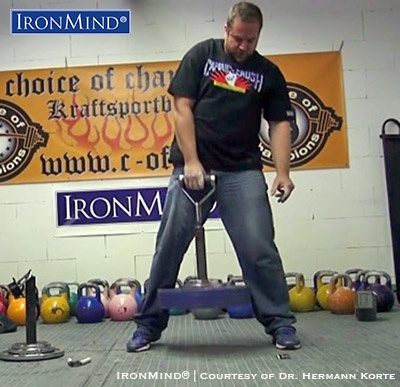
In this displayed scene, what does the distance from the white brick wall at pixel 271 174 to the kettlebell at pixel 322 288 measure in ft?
0.65

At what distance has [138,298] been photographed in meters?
3.52

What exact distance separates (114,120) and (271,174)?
1108 millimetres

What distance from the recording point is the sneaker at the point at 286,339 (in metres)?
2.20

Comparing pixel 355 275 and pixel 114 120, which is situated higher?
pixel 114 120

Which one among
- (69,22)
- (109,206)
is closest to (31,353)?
(109,206)

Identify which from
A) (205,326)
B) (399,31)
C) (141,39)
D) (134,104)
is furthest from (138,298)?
(399,31)

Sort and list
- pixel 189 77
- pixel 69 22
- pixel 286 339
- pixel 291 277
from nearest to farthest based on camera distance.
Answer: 1. pixel 286 339
2. pixel 189 77
3. pixel 291 277
4. pixel 69 22

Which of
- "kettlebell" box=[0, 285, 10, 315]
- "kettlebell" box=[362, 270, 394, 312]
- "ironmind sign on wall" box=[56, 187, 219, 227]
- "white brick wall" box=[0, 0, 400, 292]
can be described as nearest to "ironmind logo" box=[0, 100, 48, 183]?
"white brick wall" box=[0, 0, 400, 292]

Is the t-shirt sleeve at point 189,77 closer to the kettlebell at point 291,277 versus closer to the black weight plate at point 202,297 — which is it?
the black weight plate at point 202,297

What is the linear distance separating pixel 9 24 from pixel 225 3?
1.47 metres

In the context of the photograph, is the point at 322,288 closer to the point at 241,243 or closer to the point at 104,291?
the point at 104,291

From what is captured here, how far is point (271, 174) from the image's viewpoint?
13.4 feet

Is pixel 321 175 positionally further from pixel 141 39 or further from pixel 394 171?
pixel 141 39

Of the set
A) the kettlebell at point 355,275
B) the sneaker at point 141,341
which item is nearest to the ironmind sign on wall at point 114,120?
the kettlebell at point 355,275
